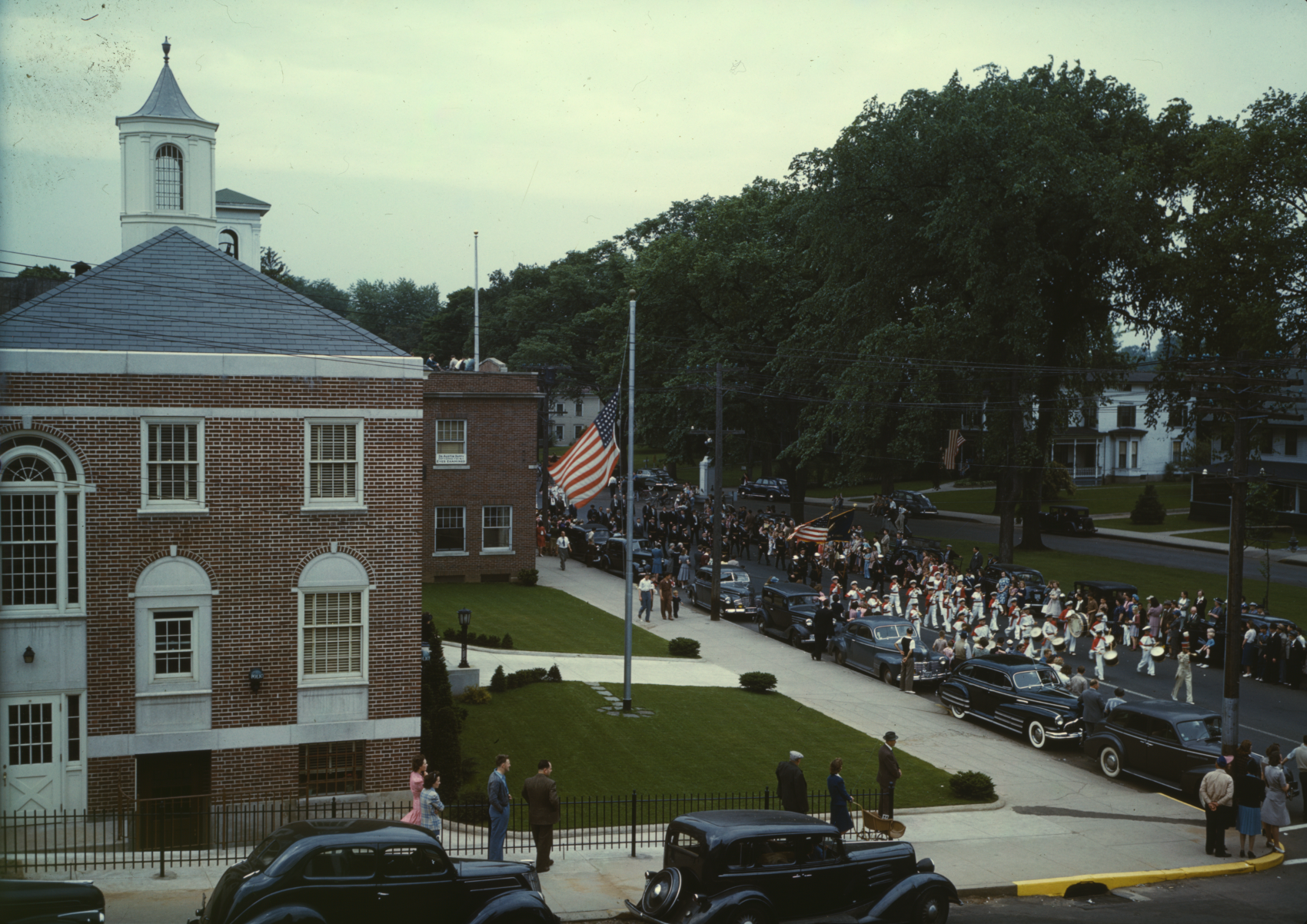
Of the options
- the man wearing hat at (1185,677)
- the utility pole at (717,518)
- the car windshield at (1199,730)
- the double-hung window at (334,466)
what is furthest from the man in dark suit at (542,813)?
the utility pole at (717,518)

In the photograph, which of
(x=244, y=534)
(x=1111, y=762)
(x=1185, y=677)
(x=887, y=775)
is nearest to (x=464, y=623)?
(x=244, y=534)

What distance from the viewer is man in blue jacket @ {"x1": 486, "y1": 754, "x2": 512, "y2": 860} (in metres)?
16.0

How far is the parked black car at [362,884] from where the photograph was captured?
11.4m

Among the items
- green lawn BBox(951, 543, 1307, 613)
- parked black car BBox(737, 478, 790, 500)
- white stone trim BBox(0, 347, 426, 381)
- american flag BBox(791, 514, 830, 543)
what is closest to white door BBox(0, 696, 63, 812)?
white stone trim BBox(0, 347, 426, 381)

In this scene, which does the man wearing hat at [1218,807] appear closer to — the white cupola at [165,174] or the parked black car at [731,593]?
the parked black car at [731,593]

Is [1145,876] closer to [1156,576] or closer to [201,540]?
[201,540]

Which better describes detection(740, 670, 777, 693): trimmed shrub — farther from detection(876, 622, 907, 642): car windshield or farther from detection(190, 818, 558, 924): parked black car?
detection(190, 818, 558, 924): parked black car

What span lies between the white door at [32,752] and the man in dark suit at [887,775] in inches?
533

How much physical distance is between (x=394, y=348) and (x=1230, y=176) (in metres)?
33.4

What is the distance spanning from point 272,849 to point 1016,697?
1888 centimetres

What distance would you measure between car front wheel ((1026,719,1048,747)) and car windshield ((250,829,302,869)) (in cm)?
1819

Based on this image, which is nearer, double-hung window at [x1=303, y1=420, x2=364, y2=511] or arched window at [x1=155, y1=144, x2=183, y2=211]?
double-hung window at [x1=303, y1=420, x2=364, y2=511]

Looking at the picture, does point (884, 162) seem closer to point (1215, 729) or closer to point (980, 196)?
point (980, 196)

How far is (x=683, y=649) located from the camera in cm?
3366
